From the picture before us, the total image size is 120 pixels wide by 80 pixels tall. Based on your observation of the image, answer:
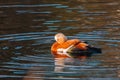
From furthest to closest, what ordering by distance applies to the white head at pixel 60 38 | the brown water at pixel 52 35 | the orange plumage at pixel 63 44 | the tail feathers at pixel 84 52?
the white head at pixel 60 38
the orange plumage at pixel 63 44
the tail feathers at pixel 84 52
the brown water at pixel 52 35

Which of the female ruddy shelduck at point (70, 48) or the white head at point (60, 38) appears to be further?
the white head at point (60, 38)

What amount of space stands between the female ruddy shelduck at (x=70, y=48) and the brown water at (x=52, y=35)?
0.65 ft

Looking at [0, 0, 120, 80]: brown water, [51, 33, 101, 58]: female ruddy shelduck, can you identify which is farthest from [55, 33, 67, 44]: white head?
[0, 0, 120, 80]: brown water

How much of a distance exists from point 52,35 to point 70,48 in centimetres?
154

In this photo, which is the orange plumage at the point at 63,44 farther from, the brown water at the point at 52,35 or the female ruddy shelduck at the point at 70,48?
the brown water at the point at 52,35

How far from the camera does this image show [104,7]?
18.5 m

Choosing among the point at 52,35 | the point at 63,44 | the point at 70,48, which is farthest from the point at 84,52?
the point at 52,35

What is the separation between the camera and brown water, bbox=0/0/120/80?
1138cm

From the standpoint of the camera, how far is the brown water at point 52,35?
11.4m

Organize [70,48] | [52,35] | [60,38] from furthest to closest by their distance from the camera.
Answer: [52,35]
[60,38]
[70,48]

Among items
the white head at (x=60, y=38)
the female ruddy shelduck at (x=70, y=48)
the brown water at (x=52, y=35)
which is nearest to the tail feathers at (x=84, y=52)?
the female ruddy shelduck at (x=70, y=48)

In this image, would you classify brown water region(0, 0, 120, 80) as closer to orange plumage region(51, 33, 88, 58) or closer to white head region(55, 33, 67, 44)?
orange plumage region(51, 33, 88, 58)

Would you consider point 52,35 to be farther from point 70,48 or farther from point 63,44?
point 70,48

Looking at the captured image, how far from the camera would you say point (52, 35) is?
14.6m
